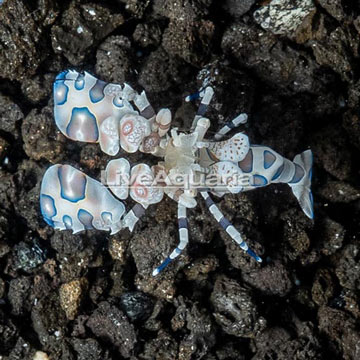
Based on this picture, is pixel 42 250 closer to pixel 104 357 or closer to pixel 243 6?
pixel 104 357

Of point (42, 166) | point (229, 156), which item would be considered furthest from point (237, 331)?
point (42, 166)

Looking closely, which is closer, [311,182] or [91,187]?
[91,187]

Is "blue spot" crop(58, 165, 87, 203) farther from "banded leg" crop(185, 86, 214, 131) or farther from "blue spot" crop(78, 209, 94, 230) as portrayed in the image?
"banded leg" crop(185, 86, 214, 131)

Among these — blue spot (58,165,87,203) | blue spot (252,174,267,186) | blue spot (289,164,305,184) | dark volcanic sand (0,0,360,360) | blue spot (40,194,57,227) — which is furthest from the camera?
blue spot (289,164,305,184)

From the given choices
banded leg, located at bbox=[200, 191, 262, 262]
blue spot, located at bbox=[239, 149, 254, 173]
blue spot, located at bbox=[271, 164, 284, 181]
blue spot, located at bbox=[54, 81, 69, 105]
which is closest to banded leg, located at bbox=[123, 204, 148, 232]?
banded leg, located at bbox=[200, 191, 262, 262]

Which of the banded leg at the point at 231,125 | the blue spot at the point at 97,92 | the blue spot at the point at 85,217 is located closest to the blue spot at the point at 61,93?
the blue spot at the point at 97,92

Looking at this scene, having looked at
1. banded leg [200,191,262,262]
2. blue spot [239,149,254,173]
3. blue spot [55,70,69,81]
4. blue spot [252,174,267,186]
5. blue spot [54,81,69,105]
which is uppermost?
blue spot [55,70,69,81]

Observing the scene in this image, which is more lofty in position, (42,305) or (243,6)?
(243,6)
